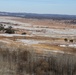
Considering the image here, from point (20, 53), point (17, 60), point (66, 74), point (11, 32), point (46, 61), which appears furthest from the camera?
point (11, 32)

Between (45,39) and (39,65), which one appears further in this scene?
(45,39)

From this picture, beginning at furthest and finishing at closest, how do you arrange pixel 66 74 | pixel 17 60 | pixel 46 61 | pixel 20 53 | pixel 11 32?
pixel 11 32 → pixel 20 53 → pixel 17 60 → pixel 46 61 → pixel 66 74

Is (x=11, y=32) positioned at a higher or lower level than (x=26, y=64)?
lower

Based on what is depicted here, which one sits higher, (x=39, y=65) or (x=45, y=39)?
(x=39, y=65)

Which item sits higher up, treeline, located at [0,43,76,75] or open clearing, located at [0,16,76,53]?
treeline, located at [0,43,76,75]

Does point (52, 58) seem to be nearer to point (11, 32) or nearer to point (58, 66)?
point (58, 66)

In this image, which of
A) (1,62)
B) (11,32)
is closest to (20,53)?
(1,62)

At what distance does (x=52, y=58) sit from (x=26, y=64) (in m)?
1.77

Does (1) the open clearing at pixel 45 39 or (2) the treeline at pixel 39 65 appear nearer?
(2) the treeline at pixel 39 65

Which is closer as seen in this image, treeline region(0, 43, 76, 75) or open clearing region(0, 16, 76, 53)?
treeline region(0, 43, 76, 75)

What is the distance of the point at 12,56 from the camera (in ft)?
72.2

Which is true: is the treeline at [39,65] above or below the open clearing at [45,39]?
above

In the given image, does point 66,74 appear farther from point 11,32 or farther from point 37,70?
point 11,32

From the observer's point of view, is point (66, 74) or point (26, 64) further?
point (26, 64)
